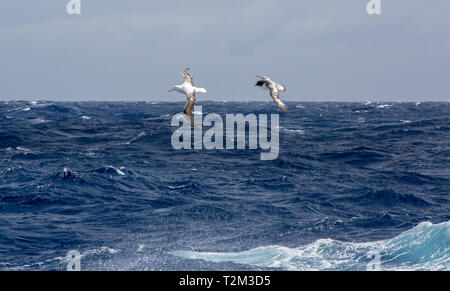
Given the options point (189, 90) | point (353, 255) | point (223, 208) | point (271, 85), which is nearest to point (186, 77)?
point (189, 90)

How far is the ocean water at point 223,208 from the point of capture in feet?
87.6

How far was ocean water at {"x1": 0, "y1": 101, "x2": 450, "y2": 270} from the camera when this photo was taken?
26688 millimetres

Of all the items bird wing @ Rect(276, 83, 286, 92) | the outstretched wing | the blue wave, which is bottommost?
the blue wave

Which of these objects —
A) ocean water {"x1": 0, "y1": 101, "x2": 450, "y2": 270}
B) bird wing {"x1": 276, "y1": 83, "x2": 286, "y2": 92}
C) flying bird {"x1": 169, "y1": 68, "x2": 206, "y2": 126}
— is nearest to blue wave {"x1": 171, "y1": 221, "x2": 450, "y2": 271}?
ocean water {"x1": 0, "y1": 101, "x2": 450, "y2": 270}

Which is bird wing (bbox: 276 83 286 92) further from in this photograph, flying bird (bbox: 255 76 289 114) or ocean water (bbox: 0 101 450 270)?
ocean water (bbox: 0 101 450 270)

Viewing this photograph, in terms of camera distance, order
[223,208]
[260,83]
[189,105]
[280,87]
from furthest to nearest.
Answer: [223,208] < [260,83] < [280,87] < [189,105]

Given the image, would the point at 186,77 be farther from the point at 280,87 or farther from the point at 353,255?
the point at 353,255

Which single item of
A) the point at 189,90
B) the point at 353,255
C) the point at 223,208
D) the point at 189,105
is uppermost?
the point at 189,90

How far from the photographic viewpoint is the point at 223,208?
34.3m

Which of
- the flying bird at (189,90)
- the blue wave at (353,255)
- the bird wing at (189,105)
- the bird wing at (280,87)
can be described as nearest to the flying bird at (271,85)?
the bird wing at (280,87)

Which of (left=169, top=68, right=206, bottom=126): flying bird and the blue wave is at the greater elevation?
(left=169, top=68, right=206, bottom=126): flying bird

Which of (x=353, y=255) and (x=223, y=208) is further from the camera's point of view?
(x=223, y=208)
